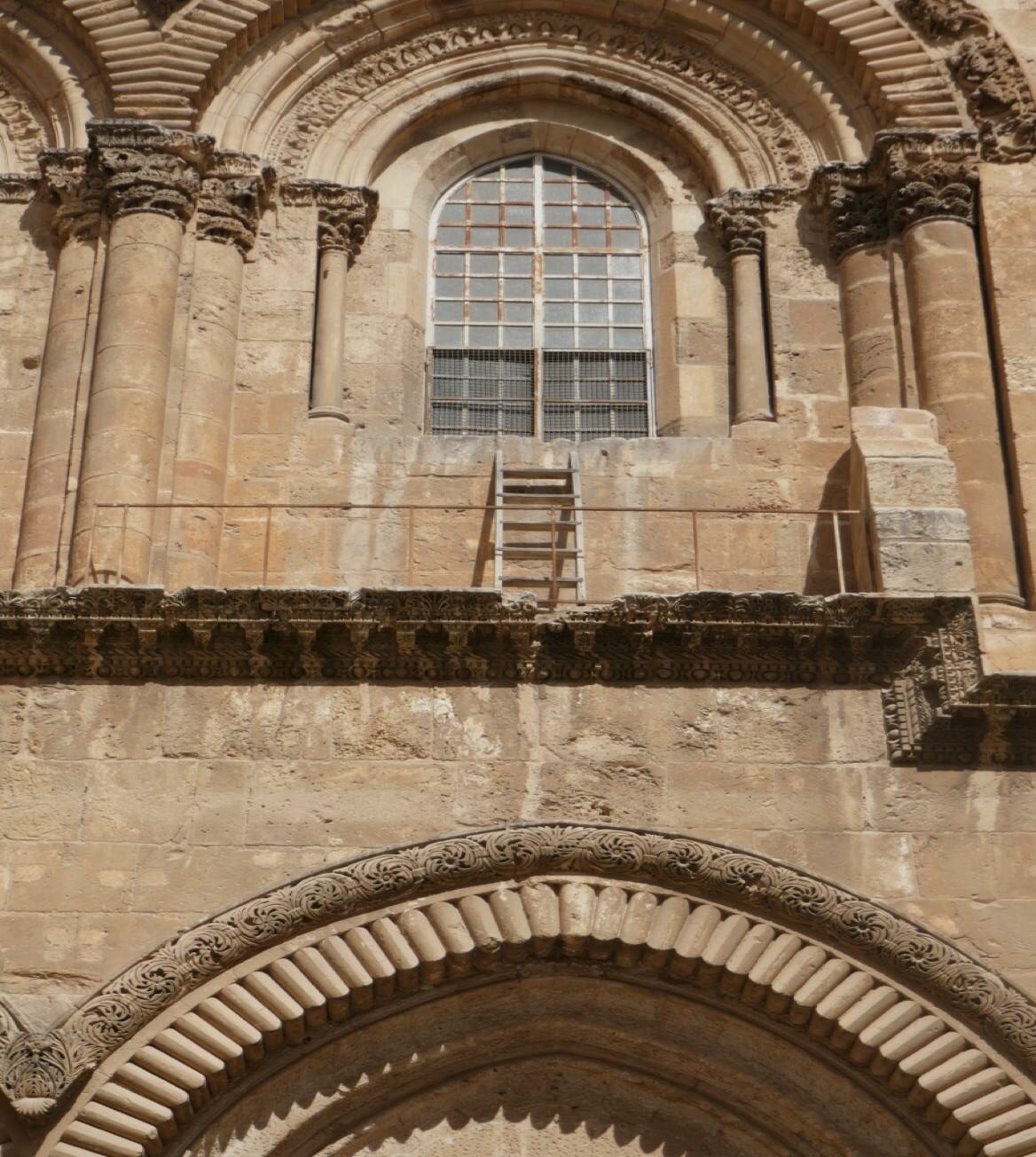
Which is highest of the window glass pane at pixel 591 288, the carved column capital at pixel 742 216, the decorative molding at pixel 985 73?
the decorative molding at pixel 985 73

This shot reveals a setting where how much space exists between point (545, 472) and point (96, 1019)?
16.4ft

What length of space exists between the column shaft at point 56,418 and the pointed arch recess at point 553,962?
134 inches

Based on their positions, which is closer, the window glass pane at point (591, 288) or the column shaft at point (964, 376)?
the column shaft at point (964, 376)

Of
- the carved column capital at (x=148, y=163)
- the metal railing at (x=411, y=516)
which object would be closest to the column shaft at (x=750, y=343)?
the metal railing at (x=411, y=516)

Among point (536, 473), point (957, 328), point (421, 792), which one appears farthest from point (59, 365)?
point (957, 328)

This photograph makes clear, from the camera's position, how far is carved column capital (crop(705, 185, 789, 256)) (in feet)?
50.6

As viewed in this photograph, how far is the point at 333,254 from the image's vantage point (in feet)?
50.4

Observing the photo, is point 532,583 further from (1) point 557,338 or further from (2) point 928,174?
(2) point 928,174

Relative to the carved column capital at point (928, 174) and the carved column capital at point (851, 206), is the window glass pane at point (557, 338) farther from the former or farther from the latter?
the carved column capital at point (928, 174)

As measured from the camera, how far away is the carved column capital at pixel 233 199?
15.0 metres

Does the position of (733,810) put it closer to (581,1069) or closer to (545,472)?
(581,1069)

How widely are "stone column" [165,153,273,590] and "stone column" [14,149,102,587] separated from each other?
74 cm

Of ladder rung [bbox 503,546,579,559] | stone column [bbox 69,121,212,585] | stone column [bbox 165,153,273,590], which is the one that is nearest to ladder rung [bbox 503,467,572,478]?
ladder rung [bbox 503,546,579,559]

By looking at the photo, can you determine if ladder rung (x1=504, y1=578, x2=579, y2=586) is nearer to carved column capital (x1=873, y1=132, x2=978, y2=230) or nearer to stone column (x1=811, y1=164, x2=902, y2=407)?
stone column (x1=811, y1=164, x2=902, y2=407)
